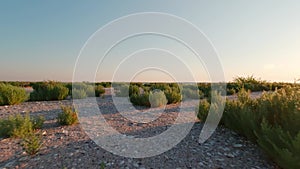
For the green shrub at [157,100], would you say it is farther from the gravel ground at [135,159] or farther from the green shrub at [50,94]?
the green shrub at [50,94]

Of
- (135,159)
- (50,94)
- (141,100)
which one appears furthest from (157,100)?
(50,94)

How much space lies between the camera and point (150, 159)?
3365 millimetres

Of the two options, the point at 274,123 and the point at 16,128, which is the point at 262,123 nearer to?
the point at 274,123

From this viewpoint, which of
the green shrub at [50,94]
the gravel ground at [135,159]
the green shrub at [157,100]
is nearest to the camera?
the gravel ground at [135,159]

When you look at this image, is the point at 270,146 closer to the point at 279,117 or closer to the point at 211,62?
the point at 279,117

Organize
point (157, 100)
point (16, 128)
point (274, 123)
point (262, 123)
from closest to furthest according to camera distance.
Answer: point (262, 123) → point (274, 123) → point (16, 128) → point (157, 100)

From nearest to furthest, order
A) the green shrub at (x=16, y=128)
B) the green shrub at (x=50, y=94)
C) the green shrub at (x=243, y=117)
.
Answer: the green shrub at (x=243, y=117)
the green shrub at (x=16, y=128)
the green shrub at (x=50, y=94)

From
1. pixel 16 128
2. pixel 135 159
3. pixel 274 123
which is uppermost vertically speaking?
pixel 274 123

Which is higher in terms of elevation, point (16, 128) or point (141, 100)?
point (141, 100)

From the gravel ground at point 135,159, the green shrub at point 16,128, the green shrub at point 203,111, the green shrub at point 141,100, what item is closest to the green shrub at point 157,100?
the green shrub at point 141,100

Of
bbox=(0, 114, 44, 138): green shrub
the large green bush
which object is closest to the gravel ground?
bbox=(0, 114, 44, 138): green shrub

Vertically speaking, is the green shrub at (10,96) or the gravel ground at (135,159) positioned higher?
the green shrub at (10,96)

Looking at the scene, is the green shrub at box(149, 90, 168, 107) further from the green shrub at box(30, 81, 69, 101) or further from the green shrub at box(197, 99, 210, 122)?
the green shrub at box(30, 81, 69, 101)

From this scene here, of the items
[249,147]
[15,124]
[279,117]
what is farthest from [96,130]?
[279,117]
